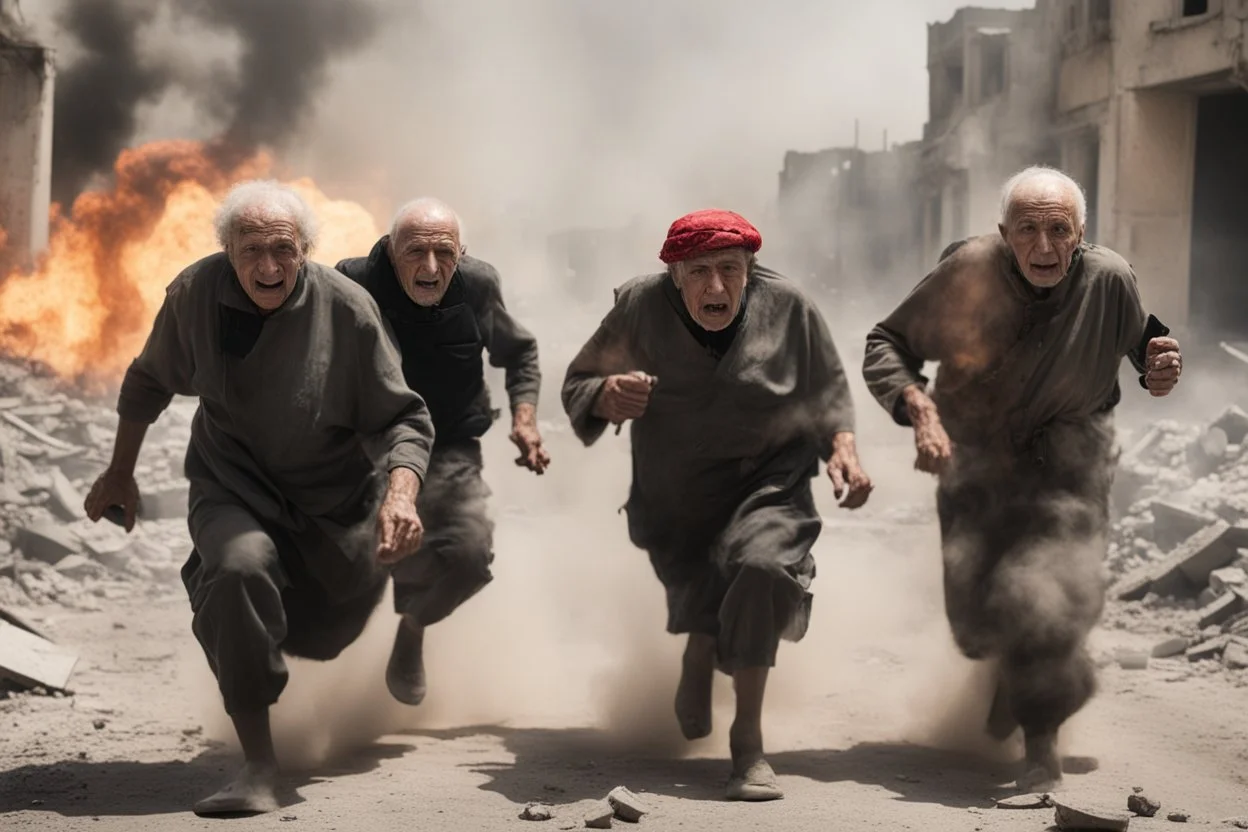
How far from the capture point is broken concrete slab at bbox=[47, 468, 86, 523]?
12906mm

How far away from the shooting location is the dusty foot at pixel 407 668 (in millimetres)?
6793

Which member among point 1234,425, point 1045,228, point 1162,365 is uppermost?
point 1045,228

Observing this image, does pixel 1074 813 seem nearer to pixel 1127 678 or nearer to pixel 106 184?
pixel 1127 678

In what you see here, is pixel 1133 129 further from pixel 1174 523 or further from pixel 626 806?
pixel 626 806

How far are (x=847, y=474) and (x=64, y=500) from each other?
8.89m

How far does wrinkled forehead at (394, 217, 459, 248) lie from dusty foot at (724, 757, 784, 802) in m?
2.35

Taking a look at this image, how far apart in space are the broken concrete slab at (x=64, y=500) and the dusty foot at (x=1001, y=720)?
827 centimetres

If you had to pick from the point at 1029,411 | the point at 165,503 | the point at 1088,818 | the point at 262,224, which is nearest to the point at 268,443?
the point at 262,224

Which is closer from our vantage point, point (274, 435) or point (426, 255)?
point (274, 435)

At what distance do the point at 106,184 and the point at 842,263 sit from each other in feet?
58.4

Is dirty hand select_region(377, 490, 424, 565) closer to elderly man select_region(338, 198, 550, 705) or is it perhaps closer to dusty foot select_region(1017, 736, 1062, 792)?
elderly man select_region(338, 198, 550, 705)

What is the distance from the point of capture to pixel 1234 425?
14.0 meters

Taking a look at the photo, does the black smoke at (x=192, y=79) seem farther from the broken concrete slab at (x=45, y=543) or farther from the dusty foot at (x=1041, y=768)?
the dusty foot at (x=1041, y=768)

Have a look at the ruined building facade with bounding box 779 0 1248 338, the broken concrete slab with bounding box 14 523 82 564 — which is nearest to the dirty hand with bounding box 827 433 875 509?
the broken concrete slab with bounding box 14 523 82 564
